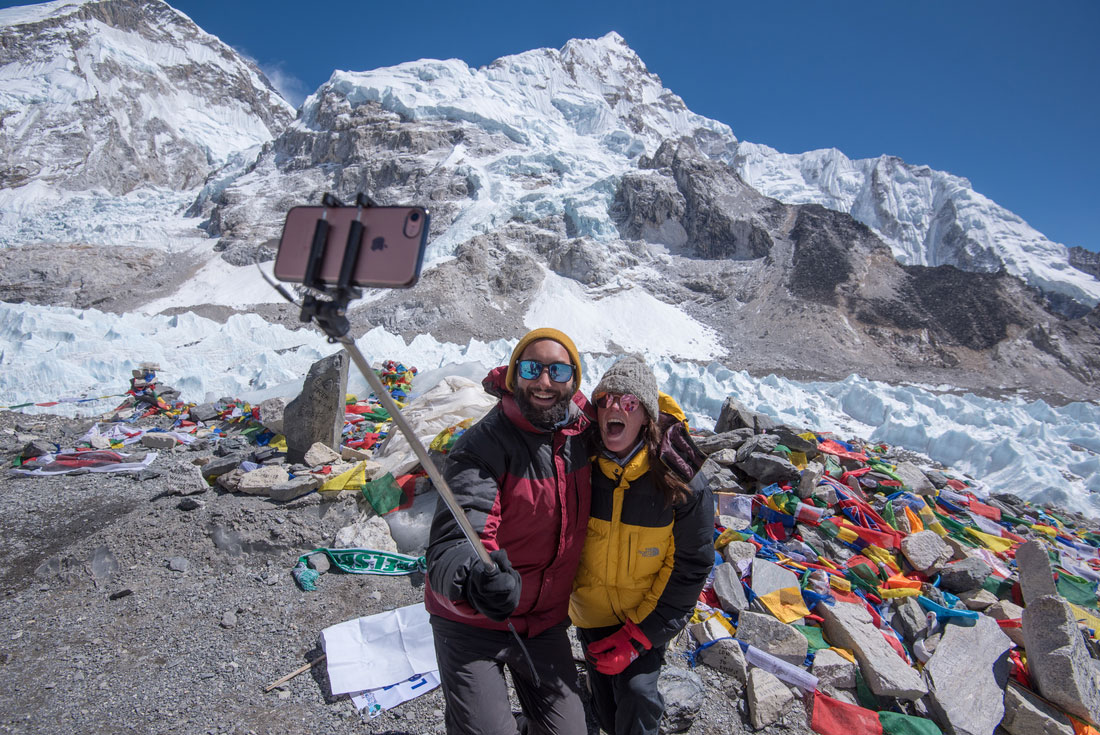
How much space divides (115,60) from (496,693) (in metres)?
100

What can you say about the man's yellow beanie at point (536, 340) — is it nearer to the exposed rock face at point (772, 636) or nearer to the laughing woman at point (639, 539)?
the laughing woman at point (639, 539)

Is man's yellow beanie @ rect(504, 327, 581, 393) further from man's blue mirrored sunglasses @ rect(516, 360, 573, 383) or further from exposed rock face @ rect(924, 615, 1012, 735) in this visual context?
exposed rock face @ rect(924, 615, 1012, 735)

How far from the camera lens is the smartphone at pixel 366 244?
917 mm

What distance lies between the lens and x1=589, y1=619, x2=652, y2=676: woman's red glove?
6.09 ft

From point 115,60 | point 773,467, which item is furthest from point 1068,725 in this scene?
point 115,60

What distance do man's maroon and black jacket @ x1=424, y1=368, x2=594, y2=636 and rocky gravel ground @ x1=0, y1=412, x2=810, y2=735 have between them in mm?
1289

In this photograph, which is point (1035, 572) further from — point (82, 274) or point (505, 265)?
point (82, 274)

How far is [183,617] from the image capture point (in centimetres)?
319

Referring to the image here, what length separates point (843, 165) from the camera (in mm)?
86188

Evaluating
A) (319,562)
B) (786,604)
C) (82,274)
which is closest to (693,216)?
(786,604)

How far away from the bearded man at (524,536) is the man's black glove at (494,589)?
166 millimetres

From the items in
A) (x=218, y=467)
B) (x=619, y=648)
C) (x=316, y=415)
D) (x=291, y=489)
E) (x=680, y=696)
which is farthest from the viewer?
(x=316, y=415)

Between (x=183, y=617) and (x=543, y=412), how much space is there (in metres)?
3.31

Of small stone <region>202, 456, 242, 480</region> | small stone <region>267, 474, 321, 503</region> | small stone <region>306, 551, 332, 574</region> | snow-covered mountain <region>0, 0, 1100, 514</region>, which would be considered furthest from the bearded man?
snow-covered mountain <region>0, 0, 1100, 514</region>
